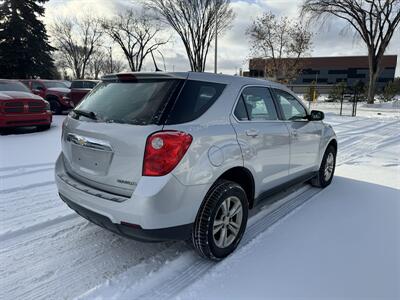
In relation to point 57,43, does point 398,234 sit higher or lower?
lower

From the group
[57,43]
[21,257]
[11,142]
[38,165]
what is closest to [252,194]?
[21,257]

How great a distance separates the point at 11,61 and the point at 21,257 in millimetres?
36419

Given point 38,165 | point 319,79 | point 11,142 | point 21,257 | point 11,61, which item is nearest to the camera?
point 21,257

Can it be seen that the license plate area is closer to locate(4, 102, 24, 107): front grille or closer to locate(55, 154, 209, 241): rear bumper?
locate(55, 154, 209, 241): rear bumper

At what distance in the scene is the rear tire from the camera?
4840mm

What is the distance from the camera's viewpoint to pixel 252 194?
3.24 meters

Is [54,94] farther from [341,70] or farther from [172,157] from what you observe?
[341,70]

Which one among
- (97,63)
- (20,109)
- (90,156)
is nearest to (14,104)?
(20,109)

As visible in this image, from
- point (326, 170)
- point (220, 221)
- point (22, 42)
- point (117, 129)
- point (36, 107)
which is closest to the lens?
point (117, 129)

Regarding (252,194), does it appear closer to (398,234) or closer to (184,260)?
(184,260)

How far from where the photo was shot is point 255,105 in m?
3.31

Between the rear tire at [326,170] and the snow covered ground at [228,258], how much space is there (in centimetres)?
28

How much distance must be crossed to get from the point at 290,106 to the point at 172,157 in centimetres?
230

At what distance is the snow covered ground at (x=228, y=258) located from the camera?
2479mm
